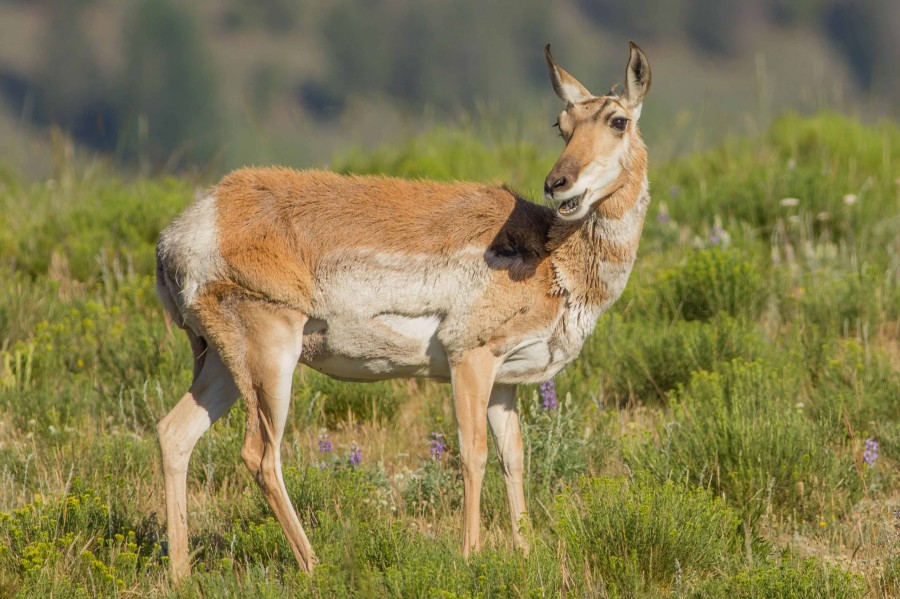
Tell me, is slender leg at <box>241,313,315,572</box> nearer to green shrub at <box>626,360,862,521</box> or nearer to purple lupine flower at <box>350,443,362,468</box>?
purple lupine flower at <box>350,443,362,468</box>

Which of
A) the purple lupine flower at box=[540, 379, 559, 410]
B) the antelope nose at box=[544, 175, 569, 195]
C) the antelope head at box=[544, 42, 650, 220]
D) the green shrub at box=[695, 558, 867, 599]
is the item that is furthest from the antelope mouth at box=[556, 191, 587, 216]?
the green shrub at box=[695, 558, 867, 599]

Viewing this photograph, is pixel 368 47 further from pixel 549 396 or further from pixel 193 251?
pixel 193 251

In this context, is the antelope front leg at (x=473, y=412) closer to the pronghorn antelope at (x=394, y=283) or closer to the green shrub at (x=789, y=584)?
the pronghorn antelope at (x=394, y=283)

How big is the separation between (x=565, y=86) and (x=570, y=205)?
2.94 ft

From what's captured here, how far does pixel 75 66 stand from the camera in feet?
366

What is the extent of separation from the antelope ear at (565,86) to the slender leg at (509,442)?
1575 millimetres

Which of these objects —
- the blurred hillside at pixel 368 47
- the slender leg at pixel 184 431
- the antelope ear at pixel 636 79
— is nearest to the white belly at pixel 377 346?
the slender leg at pixel 184 431

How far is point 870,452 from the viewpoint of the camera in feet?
20.5

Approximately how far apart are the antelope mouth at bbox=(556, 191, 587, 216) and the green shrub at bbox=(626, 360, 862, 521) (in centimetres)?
144

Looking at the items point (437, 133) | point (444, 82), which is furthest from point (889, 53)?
point (437, 133)

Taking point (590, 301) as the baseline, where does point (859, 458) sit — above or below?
below

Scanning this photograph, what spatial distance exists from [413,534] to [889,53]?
10812 cm

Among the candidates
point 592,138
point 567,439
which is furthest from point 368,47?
point 592,138

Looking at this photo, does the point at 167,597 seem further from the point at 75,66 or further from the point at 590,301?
the point at 75,66
